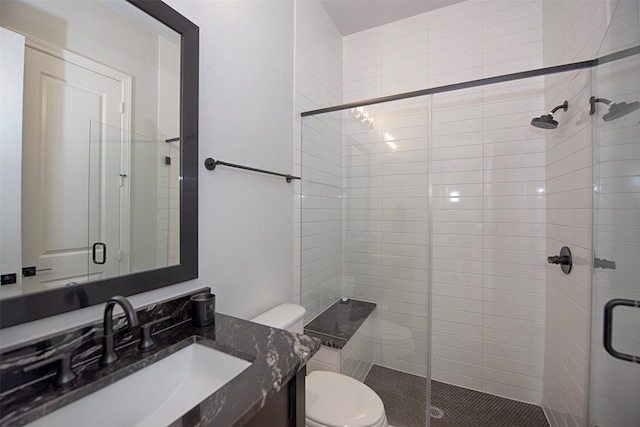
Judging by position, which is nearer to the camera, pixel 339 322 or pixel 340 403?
pixel 340 403

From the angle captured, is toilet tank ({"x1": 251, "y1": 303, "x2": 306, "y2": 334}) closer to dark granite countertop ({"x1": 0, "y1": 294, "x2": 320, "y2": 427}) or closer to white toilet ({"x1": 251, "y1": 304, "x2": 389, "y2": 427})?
white toilet ({"x1": 251, "y1": 304, "x2": 389, "y2": 427})

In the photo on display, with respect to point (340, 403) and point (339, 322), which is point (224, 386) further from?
point (339, 322)

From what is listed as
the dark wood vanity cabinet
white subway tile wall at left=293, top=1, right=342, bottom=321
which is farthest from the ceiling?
the dark wood vanity cabinet

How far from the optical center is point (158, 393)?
78cm

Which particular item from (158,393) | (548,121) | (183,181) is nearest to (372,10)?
(548,121)

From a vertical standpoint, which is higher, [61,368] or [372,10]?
[372,10]

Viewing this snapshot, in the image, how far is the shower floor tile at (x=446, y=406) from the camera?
1697 millimetres

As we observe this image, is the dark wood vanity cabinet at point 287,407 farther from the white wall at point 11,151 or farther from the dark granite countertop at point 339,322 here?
the dark granite countertop at point 339,322

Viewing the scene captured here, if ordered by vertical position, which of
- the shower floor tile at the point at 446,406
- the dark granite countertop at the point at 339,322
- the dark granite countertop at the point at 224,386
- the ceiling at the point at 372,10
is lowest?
the shower floor tile at the point at 446,406

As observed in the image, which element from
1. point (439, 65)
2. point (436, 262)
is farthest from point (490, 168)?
point (439, 65)

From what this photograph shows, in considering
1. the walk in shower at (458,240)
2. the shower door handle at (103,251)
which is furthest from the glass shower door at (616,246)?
the shower door handle at (103,251)

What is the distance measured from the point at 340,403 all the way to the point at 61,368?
1078 mm

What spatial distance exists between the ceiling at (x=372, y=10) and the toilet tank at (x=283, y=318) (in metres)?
2.35

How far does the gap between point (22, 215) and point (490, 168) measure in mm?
2474
